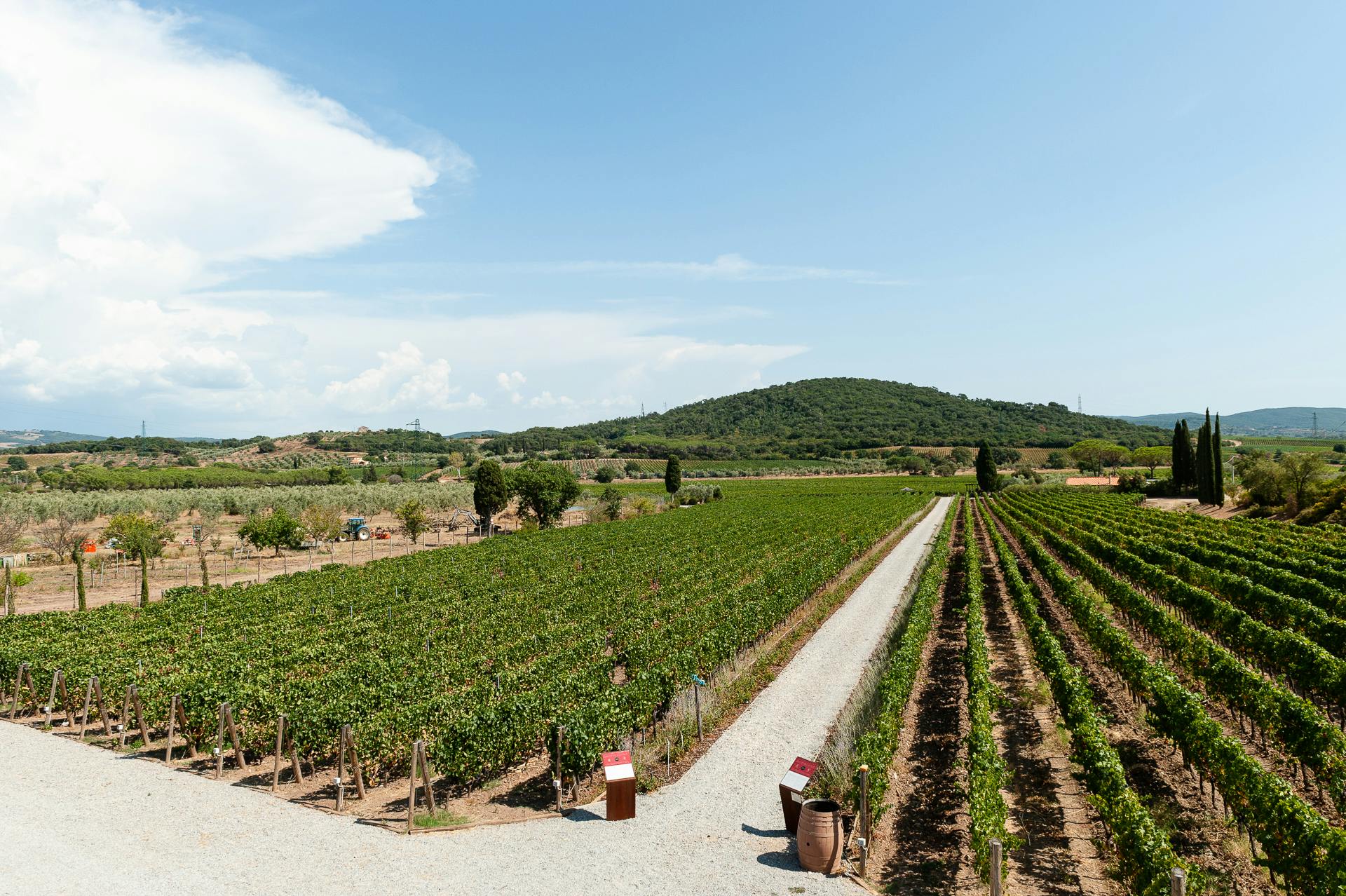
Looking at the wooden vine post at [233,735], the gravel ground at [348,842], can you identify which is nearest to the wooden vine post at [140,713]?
the gravel ground at [348,842]

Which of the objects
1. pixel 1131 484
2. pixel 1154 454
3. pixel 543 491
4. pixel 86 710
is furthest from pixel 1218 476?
pixel 86 710

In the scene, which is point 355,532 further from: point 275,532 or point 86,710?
point 86,710

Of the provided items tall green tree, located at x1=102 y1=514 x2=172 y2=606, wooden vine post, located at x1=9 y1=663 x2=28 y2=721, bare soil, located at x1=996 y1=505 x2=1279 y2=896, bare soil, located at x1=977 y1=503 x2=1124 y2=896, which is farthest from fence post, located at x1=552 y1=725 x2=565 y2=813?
tall green tree, located at x1=102 y1=514 x2=172 y2=606

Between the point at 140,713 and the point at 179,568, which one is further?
the point at 179,568

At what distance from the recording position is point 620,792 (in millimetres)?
12016

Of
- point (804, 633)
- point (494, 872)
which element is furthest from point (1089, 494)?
point (494, 872)

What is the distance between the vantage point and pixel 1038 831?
11344mm

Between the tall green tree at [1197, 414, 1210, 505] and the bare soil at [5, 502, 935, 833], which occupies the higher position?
the tall green tree at [1197, 414, 1210, 505]

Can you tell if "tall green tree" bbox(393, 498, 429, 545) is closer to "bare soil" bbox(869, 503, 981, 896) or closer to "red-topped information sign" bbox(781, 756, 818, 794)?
"bare soil" bbox(869, 503, 981, 896)

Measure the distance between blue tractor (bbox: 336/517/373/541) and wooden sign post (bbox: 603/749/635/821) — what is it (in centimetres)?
5123

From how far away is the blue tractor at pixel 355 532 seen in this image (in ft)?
189

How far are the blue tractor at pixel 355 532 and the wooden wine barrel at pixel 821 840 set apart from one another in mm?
54095

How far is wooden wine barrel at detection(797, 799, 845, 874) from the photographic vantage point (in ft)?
33.7

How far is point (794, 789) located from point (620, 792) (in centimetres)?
299
